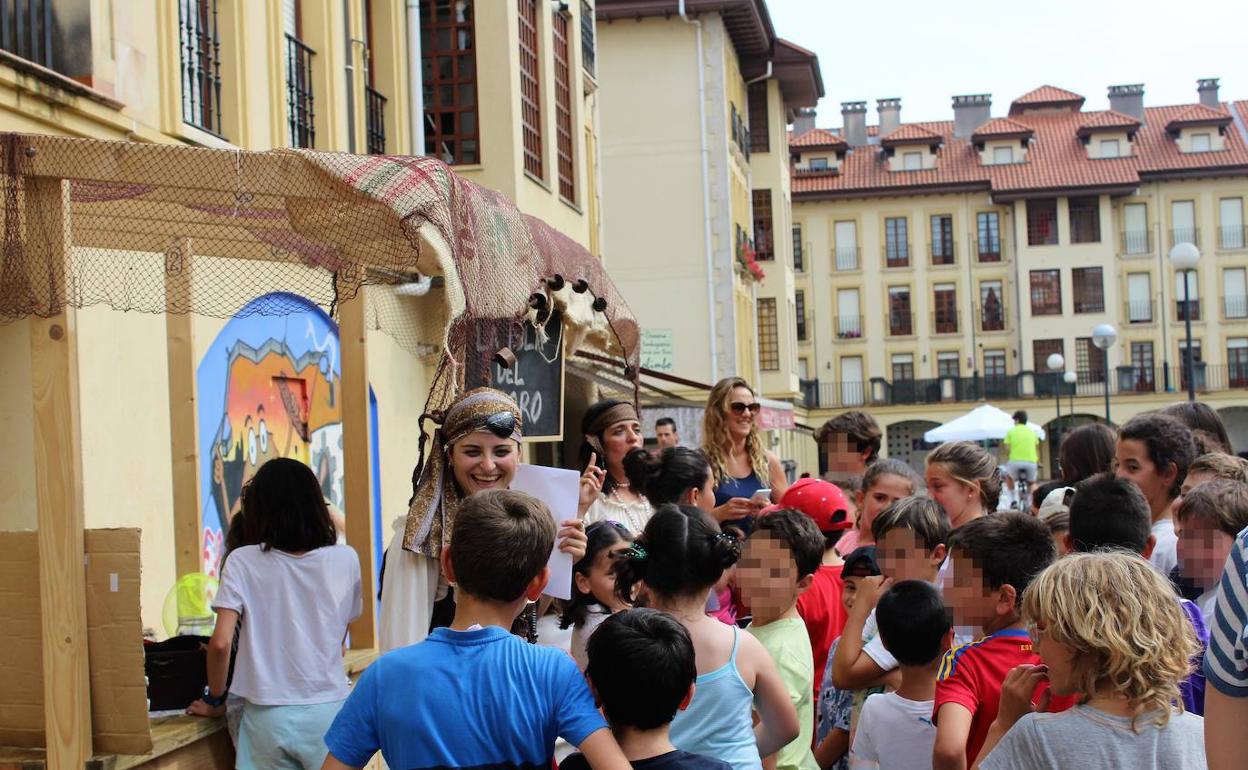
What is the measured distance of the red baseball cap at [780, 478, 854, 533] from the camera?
608 cm

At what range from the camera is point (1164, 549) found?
5789mm

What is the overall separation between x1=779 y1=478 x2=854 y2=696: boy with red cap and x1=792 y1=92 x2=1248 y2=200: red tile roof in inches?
2470

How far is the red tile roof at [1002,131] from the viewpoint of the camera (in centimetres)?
6788

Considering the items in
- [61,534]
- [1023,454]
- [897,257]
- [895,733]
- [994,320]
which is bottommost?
[1023,454]

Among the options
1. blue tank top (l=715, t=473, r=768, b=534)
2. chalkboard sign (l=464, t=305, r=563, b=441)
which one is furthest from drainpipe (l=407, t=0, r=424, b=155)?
blue tank top (l=715, t=473, r=768, b=534)

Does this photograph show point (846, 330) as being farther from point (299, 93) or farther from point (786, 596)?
point (786, 596)

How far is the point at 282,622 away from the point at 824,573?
2047 millimetres

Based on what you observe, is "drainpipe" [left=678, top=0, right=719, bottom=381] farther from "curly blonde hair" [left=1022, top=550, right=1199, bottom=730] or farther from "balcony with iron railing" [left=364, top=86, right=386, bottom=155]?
"curly blonde hair" [left=1022, top=550, right=1199, bottom=730]

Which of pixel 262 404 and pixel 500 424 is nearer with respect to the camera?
pixel 500 424

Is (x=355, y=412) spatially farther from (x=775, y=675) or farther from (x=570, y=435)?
(x=570, y=435)

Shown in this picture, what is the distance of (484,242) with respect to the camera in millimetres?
5504

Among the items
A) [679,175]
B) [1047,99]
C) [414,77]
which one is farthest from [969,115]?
[414,77]

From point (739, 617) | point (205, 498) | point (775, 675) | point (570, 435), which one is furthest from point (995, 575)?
point (570, 435)

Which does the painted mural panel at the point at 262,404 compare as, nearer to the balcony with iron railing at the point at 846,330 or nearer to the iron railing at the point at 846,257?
the iron railing at the point at 846,257
